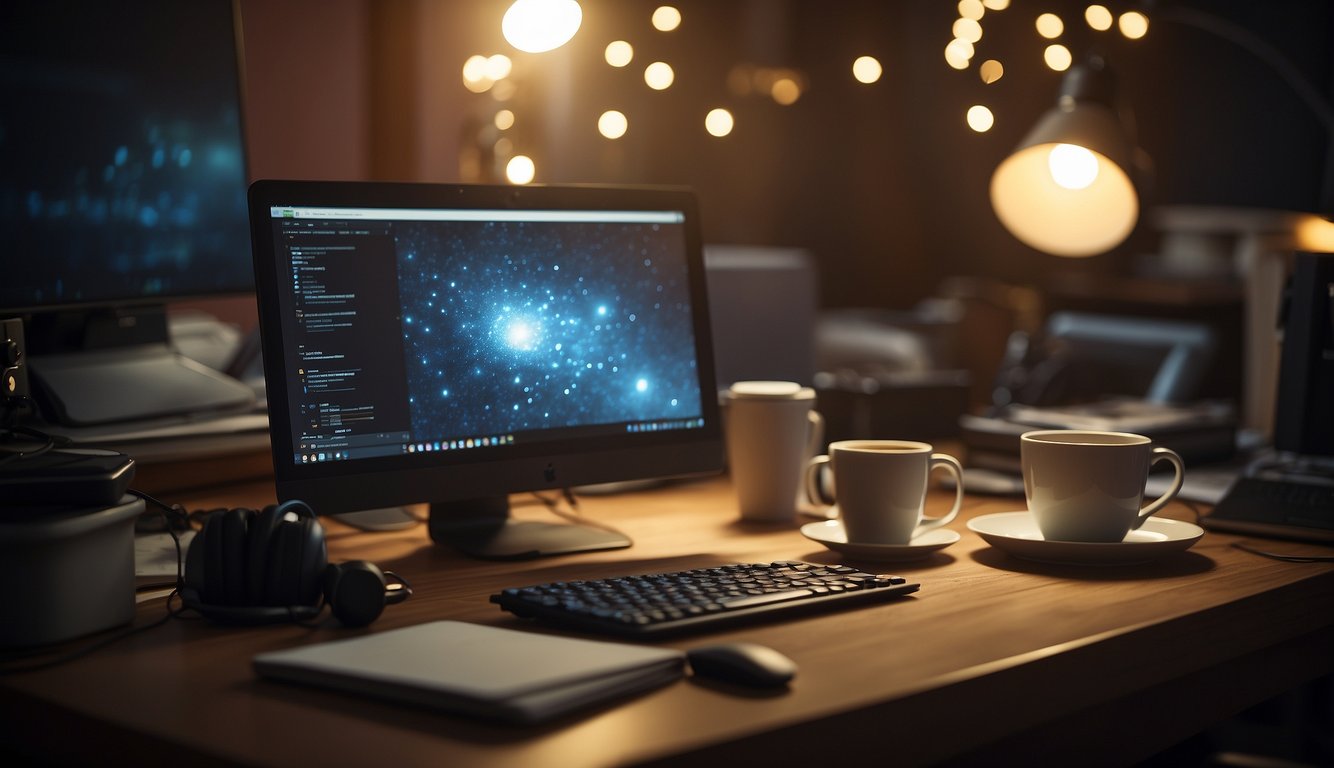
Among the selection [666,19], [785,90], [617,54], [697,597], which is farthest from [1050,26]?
[785,90]

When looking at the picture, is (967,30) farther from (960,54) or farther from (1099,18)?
(1099,18)

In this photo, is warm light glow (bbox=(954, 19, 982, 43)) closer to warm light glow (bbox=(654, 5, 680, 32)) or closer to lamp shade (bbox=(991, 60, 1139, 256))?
lamp shade (bbox=(991, 60, 1139, 256))

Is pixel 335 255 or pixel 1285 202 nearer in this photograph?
pixel 335 255

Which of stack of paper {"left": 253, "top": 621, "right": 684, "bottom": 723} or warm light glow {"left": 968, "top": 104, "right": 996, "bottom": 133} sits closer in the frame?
stack of paper {"left": 253, "top": 621, "right": 684, "bottom": 723}

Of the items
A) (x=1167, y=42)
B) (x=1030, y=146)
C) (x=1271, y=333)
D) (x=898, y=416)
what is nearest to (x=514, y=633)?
(x=1030, y=146)

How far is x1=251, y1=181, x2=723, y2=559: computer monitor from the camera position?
1188 millimetres

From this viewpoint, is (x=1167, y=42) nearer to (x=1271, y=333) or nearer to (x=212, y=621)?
(x=1271, y=333)

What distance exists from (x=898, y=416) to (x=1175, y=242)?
435 centimetres

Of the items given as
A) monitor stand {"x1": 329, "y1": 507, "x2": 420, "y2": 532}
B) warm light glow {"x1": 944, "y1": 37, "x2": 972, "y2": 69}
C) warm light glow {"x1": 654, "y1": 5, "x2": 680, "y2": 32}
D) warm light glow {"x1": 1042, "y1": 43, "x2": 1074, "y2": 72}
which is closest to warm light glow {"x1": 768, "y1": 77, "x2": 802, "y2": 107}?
warm light glow {"x1": 654, "y1": 5, "x2": 680, "y2": 32}

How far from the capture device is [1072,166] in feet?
5.79

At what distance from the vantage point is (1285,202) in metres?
5.71

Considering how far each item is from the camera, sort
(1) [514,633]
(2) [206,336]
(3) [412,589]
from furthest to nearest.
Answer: (2) [206,336] → (3) [412,589] → (1) [514,633]

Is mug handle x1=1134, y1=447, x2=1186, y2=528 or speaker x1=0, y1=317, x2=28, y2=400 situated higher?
speaker x1=0, y1=317, x2=28, y2=400

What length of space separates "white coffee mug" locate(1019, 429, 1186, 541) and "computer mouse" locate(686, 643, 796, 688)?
51cm
